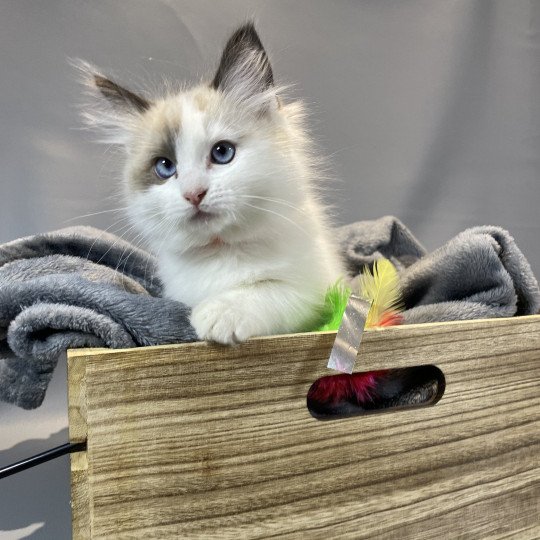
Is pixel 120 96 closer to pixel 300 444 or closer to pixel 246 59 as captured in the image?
pixel 246 59

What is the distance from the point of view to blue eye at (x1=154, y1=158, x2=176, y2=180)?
79 centimetres

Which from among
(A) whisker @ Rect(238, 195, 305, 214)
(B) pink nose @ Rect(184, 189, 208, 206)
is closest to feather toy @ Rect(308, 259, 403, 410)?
(A) whisker @ Rect(238, 195, 305, 214)

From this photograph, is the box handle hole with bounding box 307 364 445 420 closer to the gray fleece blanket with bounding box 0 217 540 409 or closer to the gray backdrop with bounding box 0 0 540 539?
the gray fleece blanket with bounding box 0 217 540 409

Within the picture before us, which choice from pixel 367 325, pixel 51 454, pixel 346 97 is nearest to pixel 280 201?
pixel 367 325

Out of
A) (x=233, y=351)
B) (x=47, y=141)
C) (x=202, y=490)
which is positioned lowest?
(x=202, y=490)

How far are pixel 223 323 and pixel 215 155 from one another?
27cm

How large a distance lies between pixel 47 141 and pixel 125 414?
1.01 m

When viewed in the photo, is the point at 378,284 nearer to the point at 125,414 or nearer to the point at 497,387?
the point at 497,387

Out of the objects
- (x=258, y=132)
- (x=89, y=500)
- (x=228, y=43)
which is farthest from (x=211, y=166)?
(x=89, y=500)

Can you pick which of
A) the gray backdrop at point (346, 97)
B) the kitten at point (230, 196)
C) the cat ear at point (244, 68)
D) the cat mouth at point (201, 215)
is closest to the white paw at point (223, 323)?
the kitten at point (230, 196)

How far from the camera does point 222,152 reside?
0.77m

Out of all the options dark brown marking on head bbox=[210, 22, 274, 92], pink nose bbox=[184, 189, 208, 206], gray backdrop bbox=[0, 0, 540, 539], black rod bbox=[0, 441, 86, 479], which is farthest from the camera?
gray backdrop bbox=[0, 0, 540, 539]

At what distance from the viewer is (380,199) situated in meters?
1.64

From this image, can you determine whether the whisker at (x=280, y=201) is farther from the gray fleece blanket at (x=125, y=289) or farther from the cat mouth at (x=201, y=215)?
the gray fleece blanket at (x=125, y=289)
